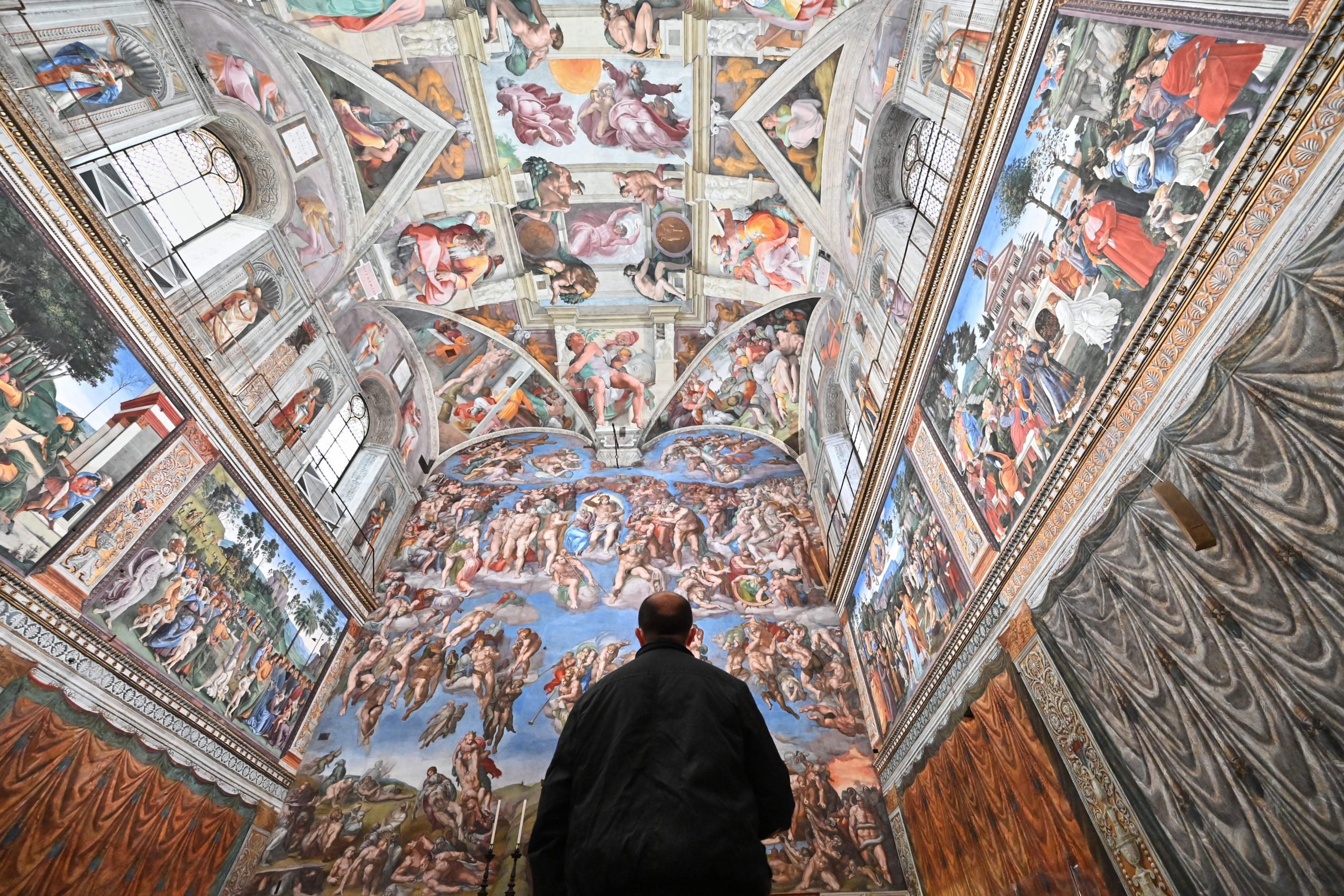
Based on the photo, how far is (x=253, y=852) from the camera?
7992 mm

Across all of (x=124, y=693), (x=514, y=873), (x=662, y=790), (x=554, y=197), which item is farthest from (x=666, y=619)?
(x=554, y=197)

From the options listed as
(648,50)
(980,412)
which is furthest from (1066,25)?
(648,50)

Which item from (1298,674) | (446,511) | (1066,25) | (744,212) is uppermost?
(1066,25)

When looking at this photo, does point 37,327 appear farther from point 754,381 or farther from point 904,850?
point 754,381

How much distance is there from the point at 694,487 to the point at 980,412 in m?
7.65

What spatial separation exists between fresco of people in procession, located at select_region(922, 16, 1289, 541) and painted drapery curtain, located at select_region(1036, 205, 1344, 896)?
95 centimetres

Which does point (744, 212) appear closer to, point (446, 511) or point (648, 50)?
point (648, 50)

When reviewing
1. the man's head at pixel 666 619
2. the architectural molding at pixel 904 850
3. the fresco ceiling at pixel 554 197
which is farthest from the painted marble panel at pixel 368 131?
the architectural molding at pixel 904 850

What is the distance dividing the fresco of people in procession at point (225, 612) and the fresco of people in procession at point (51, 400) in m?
0.85

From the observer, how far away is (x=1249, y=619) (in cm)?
350

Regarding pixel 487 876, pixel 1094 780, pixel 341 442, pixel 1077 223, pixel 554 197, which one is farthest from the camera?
pixel 554 197

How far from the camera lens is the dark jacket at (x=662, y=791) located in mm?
2301

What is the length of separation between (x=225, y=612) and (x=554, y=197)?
8.47 meters

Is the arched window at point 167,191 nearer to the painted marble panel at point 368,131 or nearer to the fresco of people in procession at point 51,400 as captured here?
the fresco of people in procession at point 51,400
